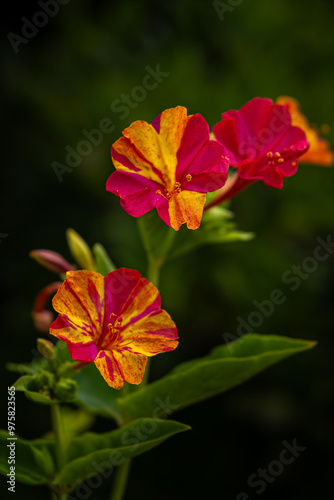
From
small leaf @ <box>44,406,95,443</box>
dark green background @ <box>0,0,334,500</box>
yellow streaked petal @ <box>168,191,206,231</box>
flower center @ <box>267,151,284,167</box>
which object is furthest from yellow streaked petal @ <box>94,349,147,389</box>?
dark green background @ <box>0,0,334,500</box>

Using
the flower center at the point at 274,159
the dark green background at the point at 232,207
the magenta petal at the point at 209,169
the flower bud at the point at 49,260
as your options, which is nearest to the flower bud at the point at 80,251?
the flower bud at the point at 49,260

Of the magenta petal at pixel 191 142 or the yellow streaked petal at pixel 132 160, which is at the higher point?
Answer: the magenta petal at pixel 191 142

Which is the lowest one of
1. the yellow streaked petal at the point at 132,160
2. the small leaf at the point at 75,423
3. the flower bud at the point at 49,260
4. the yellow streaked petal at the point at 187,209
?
the small leaf at the point at 75,423

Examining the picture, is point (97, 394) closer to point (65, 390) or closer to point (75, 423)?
point (65, 390)

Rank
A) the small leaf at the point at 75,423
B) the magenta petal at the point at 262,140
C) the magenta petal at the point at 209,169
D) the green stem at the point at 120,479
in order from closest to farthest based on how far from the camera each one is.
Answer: the magenta petal at the point at 209,169
the magenta petal at the point at 262,140
the green stem at the point at 120,479
the small leaf at the point at 75,423

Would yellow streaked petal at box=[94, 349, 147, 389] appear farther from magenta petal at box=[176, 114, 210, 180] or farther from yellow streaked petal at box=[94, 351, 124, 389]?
magenta petal at box=[176, 114, 210, 180]

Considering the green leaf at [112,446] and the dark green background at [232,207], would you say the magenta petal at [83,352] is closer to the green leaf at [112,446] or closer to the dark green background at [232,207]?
the green leaf at [112,446]

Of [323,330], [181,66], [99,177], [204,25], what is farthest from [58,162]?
[323,330]

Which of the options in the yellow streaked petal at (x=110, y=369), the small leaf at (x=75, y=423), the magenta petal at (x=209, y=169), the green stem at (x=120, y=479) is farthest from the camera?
the small leaf at (x=75, y=423)
